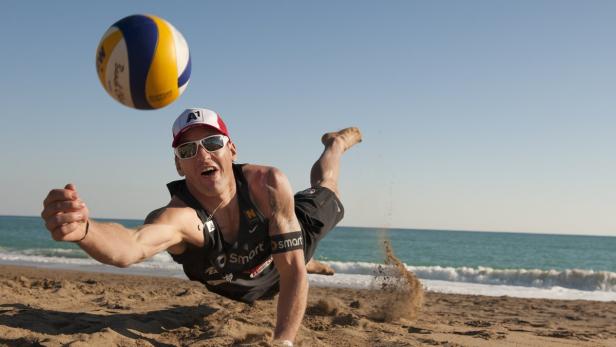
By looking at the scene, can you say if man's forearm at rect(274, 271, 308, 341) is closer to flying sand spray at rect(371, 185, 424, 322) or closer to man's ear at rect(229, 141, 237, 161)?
man's ear at rect(229, 141, 237, 161)

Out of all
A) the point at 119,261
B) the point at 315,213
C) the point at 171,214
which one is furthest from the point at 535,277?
the point at 119,261

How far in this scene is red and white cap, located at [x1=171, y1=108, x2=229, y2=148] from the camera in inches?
176

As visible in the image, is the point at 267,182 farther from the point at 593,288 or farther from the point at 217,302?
the point at 593,288

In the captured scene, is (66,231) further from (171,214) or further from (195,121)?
(195,121)

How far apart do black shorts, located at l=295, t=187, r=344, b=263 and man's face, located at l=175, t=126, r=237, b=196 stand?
4.43 ft

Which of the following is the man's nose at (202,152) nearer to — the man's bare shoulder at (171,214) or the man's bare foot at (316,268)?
the man's bare shoulder at (171,214)

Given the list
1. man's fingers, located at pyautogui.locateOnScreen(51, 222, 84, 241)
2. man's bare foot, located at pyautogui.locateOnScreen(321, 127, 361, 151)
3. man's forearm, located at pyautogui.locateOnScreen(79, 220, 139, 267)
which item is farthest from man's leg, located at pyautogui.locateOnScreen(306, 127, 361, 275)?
man's fingers, located at pyautogui.locateOnScreen(51, 222, 84, 241)

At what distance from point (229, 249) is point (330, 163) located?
275cm

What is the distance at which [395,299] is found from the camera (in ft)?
22.1

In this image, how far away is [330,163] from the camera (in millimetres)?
7062

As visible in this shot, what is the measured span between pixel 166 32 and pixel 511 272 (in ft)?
48.5

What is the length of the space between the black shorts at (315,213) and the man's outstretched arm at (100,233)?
5.72 feet

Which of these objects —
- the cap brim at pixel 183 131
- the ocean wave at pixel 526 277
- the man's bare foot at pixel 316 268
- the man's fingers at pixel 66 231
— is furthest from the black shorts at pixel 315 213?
the ocean wave at pixel 526 277

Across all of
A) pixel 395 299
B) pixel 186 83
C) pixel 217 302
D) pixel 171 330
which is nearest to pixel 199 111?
pixel 186 83
